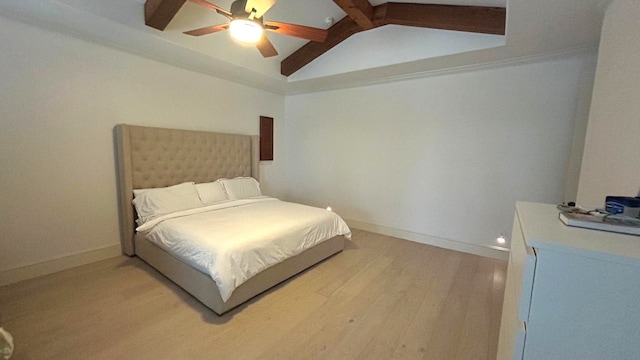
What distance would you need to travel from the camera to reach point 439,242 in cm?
336

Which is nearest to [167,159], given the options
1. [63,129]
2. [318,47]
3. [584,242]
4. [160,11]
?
[63,129]

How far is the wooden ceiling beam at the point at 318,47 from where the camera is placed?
307 centimetres

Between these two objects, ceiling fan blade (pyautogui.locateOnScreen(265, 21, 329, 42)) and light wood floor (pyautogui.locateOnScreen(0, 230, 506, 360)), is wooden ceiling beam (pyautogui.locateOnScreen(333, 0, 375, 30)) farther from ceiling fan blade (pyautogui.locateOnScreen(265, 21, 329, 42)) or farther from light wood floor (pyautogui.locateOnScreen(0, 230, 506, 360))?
light wood floor (pyautogui.locateOnScreen(0, 230, 506, 360))

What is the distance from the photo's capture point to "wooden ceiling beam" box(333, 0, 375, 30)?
7.83 feet

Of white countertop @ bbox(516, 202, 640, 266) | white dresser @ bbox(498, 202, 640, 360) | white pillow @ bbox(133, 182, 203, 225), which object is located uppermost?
white countertop @ bbox(516, 202, 640, 266)

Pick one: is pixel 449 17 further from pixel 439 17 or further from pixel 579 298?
pixel 579 298

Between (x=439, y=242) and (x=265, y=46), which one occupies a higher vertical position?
(x=265, y=46)

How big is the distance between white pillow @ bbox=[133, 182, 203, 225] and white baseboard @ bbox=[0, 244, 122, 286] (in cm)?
53

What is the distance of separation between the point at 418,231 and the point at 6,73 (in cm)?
459

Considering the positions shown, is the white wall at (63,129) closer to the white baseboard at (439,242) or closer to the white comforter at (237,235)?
the white comforter at (237,235)

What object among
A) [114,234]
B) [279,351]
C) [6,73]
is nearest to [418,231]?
[279,351]

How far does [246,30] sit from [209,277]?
1963 millimetres

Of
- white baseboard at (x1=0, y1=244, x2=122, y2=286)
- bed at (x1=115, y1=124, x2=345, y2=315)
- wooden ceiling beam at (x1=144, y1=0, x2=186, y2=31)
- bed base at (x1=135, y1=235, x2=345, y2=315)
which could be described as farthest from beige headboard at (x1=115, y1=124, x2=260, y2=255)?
wooden ceiling beam at (x1=144, y1=0, x2=186, y2=31)

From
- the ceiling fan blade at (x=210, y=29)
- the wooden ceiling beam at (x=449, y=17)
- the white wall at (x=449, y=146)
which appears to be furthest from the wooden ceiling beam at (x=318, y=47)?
the ceiling fan blade at (x=210, y=29)
